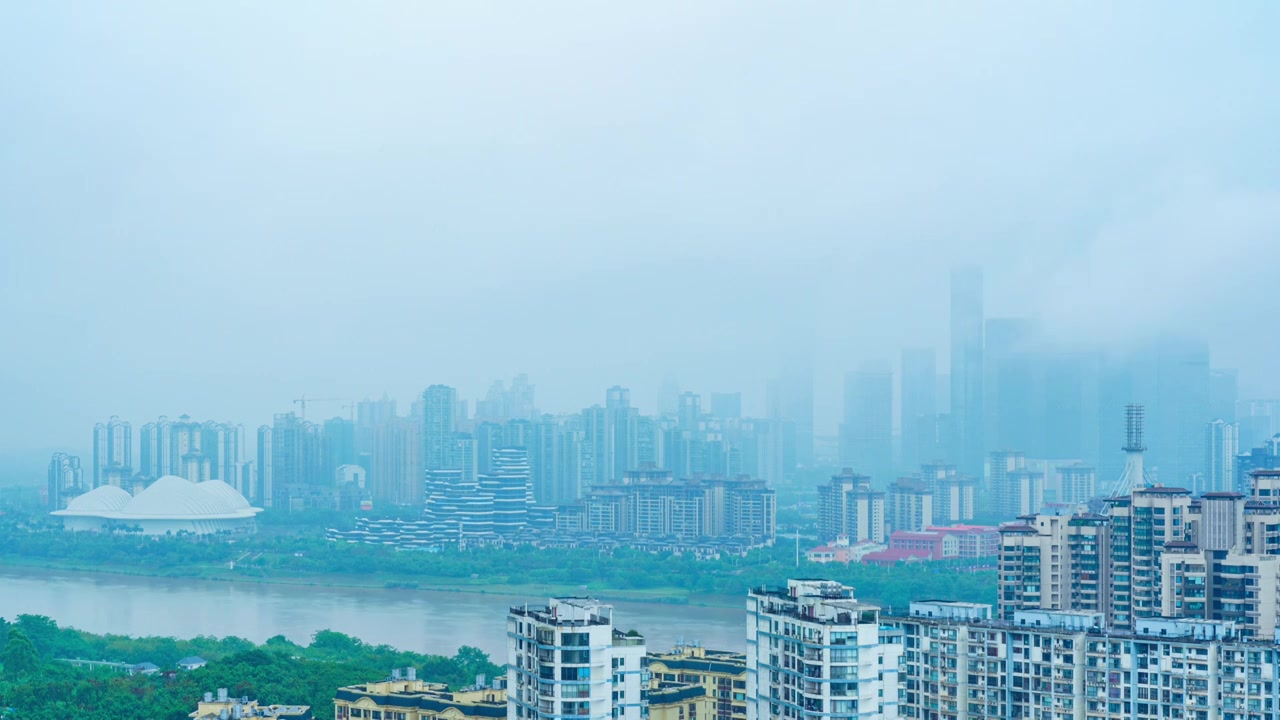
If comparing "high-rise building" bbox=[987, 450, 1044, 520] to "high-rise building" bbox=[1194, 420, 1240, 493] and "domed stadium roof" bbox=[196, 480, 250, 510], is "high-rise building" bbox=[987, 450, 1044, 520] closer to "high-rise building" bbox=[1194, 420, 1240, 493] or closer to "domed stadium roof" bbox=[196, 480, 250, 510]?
"high-rise building" bbox=[1194, 420, 1240, 493]

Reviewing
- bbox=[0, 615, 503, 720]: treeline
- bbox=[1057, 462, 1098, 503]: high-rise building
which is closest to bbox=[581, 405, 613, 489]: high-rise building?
bbox=[1057, 462, 1098, 503]: high-rise building

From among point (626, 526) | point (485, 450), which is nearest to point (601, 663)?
point (626, 526)

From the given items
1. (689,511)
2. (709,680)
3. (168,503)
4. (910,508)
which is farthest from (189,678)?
(168,503)

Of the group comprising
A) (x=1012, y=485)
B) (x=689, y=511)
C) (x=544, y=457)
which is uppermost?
(x=544, y=457)

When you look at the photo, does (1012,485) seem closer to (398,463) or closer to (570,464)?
Result: (570,464)

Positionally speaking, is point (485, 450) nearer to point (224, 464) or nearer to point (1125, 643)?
point (224, 464)

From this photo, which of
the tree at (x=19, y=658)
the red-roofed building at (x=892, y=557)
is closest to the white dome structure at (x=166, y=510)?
the red-roofed building at (x=892, y=557)
